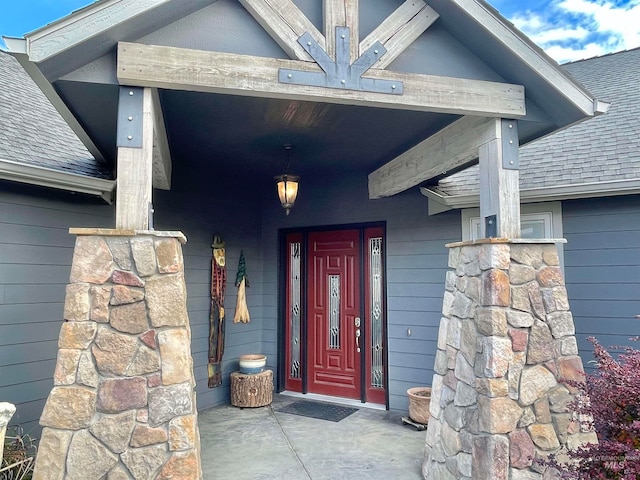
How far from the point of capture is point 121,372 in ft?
7.52

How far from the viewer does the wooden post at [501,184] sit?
116 inches

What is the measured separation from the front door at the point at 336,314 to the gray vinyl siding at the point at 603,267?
6.59 feet

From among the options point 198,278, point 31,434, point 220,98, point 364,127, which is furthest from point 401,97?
point 31,434

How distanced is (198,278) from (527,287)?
3626 millimetres

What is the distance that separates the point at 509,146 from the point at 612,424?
1725 millimetres

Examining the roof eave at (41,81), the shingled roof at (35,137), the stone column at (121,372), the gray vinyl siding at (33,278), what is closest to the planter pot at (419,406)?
the stone column at (121,372)

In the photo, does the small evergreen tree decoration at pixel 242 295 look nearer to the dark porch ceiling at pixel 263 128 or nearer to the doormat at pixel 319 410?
the doormat at pixel 319 410

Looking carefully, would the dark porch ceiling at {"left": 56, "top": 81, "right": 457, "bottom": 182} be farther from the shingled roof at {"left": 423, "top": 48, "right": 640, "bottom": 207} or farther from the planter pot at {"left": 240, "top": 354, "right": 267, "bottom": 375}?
the planter pot at {"left": 240, "top": 354, "right": 267, "bottom": 375}

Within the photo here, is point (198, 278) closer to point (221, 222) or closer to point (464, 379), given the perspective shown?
point (221, 222)

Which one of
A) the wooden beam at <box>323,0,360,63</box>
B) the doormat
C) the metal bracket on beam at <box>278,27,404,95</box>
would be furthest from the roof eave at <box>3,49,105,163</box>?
the doormat

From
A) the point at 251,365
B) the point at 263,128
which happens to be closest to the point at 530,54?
the point at 263,128

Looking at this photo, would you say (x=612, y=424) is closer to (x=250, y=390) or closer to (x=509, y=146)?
(x=509, y=146)

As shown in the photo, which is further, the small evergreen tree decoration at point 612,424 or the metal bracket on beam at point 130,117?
the metal bracket on beam at point 130,117

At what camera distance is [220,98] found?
128 inches
